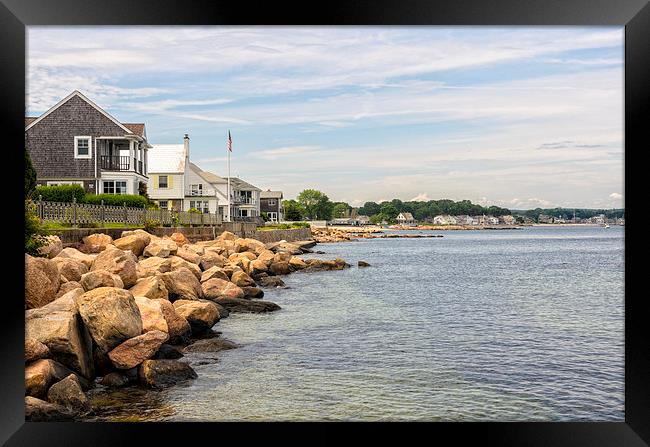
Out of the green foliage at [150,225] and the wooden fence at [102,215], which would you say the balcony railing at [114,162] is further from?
the green foliage at [150,225]

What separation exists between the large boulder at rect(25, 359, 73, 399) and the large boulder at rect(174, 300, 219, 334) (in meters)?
3.23

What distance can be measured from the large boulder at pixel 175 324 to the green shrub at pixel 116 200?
1413cm

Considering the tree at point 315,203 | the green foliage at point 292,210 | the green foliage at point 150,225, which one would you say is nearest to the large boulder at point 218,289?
the green foliage at point 150,225

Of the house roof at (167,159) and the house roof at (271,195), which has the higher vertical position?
the house roof at (167,159)

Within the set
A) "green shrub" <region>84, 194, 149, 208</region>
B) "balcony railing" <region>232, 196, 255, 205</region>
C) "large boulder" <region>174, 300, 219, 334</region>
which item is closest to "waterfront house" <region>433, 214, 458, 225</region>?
"balcony railing" <region>232, 196, 255, 205</region>

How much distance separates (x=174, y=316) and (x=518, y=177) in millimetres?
53144

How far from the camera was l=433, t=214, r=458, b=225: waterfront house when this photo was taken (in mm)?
92475

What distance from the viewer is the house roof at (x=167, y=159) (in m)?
35.7

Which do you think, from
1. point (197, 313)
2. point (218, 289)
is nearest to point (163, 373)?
point (197, 313)

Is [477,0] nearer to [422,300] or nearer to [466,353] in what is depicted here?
[466,353]

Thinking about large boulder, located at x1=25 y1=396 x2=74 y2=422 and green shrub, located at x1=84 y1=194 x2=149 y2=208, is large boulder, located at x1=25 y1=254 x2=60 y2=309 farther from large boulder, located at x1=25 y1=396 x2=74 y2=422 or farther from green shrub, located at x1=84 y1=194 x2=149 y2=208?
green shrub, located at x1=84 y1=194 x2=149 y2=208

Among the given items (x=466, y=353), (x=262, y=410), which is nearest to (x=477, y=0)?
(x=262, y=410)

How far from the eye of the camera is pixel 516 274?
2998 cm

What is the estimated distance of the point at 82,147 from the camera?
2667 centimetres
